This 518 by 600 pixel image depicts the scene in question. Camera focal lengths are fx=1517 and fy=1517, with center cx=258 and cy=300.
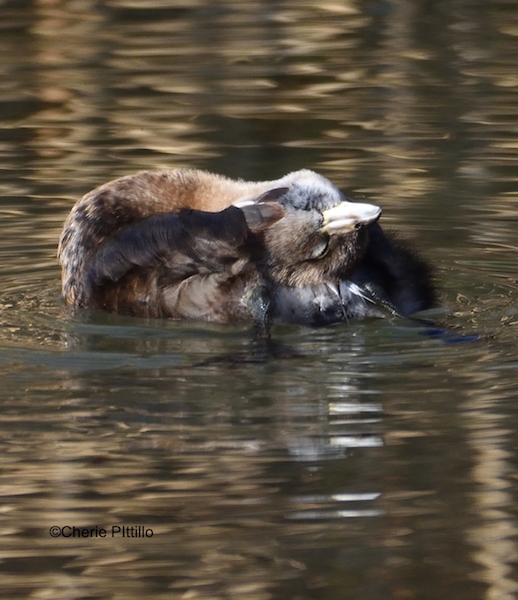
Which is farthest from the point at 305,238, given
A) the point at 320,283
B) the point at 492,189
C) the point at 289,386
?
the point at 492,189

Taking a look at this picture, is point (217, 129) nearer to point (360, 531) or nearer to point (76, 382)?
point (76, 382)

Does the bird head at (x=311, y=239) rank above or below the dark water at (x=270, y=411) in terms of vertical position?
above

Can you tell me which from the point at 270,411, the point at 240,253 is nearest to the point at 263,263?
the point at 240,253

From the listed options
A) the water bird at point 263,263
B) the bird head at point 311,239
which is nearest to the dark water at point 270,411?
the water bird at point 263,263

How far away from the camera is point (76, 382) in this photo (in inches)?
198

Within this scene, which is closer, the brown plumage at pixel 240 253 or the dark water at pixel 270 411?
the dark water at pixel 270 411

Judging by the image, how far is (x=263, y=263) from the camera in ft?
17.5

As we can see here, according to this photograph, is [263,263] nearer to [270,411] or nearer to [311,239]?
[311,239]

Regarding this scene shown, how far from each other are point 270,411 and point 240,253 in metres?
0.78

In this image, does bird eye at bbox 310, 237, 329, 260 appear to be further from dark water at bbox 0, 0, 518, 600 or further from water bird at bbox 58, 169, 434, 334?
dark water at bbox 0, 0, 518, 600

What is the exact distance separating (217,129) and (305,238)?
433 centimetres

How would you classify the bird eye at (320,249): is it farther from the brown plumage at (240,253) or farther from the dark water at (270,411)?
the dark water at (270,411)

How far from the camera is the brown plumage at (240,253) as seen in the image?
17.2ft

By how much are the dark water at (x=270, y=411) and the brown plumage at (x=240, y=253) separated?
124 mm
